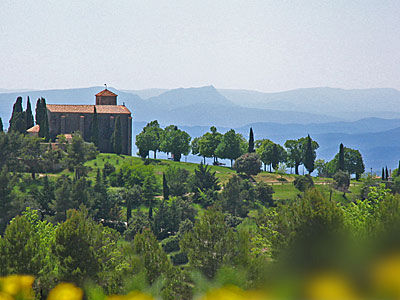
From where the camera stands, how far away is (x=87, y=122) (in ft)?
258

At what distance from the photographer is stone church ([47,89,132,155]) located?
77688mm

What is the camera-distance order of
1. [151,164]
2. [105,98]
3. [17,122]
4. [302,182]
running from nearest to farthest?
[302,182], [151,164], [17,122], [105,98]

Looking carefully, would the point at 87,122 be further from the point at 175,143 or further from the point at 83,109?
the point at 175,143

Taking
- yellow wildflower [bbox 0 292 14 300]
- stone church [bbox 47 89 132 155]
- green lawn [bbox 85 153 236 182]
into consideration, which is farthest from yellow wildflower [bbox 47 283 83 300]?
stone church [bbox 47 89 132 155]

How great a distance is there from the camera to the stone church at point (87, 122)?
77.7 m

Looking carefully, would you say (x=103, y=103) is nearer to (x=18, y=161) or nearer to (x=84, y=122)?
(x=84, y=122)

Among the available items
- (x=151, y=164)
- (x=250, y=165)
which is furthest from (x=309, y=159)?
(x=151, y=164)

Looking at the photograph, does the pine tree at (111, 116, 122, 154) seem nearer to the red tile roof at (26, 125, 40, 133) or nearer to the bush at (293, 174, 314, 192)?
the red tile roof at (26, 125, 40, 133)

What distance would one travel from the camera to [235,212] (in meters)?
49.2

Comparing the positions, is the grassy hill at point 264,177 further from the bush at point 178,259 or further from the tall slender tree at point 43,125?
the bush at point 178,259

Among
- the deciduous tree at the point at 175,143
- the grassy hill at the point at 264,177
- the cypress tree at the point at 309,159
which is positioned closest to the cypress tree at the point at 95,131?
the grassy hill at the point at 264,177

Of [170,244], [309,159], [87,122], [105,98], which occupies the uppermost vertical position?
[105,98]

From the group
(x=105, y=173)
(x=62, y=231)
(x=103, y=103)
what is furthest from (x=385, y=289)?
Answer: (x=103, y=103)

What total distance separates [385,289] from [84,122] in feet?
262
